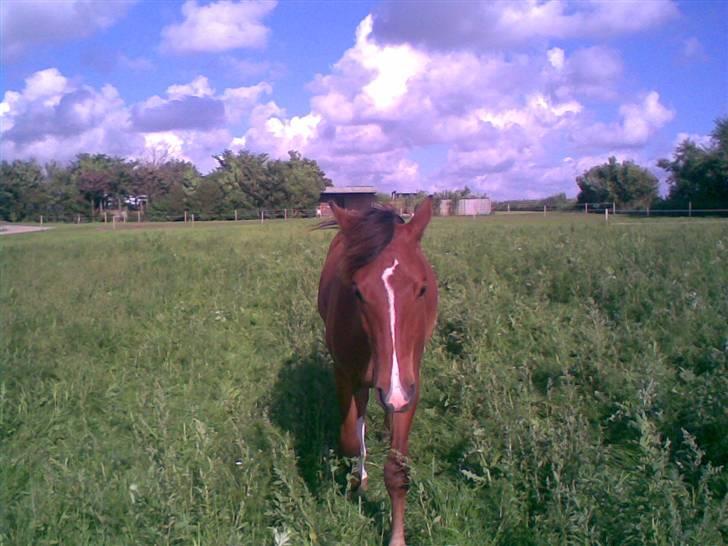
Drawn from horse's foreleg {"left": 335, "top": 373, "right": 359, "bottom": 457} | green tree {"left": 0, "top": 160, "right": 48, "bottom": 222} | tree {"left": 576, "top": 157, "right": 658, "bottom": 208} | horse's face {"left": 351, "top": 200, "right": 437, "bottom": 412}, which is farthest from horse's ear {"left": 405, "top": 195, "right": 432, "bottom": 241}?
tree {"left": 576, "top": 157, "right": 658, "bottom": 208}

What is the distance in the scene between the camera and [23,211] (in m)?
38.9

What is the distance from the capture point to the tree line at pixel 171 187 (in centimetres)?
5066

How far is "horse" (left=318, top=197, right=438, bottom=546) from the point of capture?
321 cm

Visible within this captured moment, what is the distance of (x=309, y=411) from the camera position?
5.50m

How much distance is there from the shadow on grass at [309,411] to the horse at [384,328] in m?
0.36

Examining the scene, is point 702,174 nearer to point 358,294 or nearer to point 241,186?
point 241,186

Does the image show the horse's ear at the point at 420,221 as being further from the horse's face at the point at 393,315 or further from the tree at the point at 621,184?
the tree at the point at 621,184

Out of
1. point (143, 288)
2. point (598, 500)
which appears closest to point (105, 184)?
point (143, 288)

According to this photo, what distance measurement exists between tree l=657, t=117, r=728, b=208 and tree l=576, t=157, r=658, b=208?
8110 mm

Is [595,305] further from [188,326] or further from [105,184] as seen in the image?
[105,184]

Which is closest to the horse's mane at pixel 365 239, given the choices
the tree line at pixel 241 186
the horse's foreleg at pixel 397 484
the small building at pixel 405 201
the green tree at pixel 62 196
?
the horse's foreleg at pixel 397 484

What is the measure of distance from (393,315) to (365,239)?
63 centimetres

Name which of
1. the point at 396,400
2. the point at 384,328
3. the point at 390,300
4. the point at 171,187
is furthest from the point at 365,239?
the point at 171,187

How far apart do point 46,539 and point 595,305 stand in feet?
20.5
